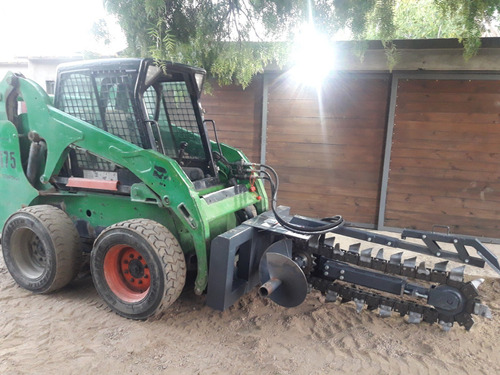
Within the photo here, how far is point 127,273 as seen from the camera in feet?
10.9

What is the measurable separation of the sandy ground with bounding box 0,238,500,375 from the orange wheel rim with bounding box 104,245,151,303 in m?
0.23

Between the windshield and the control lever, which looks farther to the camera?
the control lever

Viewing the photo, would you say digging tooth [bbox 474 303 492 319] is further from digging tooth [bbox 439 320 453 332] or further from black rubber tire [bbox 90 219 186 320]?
black rubber tire [bbox 90 219 186 320]

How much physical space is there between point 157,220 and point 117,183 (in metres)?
0.49

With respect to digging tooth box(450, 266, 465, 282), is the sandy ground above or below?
below

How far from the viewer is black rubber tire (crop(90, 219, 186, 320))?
2941 mm

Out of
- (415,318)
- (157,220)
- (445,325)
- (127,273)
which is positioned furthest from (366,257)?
(127,273)

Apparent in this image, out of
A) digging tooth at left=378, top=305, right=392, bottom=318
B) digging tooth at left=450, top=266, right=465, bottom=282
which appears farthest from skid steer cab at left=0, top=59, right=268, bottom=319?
digging tooth at left=450, top=266, right=465, bottom=282

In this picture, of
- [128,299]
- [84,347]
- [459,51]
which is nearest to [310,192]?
[459,51]

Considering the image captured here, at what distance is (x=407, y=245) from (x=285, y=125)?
3615mm

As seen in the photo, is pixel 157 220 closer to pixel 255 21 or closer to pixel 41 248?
pixel 41 248

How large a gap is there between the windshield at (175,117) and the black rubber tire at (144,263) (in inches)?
43.2

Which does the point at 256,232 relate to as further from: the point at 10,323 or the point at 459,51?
the point at 459,51

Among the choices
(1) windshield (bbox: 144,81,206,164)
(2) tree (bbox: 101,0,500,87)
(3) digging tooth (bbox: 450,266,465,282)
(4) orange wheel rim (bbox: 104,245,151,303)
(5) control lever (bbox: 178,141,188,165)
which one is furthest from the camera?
(5) control lever (bbox: 178,141,188,165)
